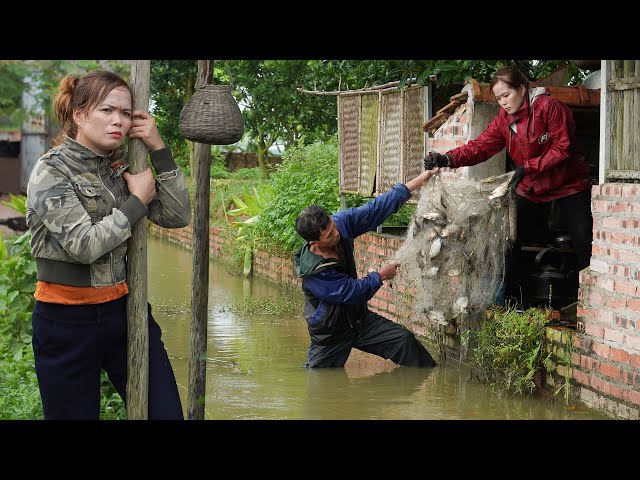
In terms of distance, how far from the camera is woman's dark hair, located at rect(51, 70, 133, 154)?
13.0ft

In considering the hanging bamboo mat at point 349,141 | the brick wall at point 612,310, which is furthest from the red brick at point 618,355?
the hanging bamboo mat at point 349,141

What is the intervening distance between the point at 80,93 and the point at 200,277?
137 cm

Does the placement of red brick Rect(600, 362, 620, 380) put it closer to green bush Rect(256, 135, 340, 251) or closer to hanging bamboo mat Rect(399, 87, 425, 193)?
hanging bamboo mat Rect(399, 87, 425, 193)

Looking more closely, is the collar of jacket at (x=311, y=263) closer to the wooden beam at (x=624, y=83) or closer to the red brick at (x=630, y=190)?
the red brick at (x=630, y=190)

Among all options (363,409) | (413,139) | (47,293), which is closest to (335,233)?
(363,409)

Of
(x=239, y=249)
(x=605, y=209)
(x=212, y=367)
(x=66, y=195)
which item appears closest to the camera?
(x=66, y=195)

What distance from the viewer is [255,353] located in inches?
368

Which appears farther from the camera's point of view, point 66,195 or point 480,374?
point 480,374

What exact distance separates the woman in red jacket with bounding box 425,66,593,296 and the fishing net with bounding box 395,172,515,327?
22cm

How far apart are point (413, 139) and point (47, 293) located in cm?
676

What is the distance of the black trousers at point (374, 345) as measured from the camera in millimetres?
8234

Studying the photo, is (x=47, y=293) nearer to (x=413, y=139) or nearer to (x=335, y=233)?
(x=335, y=233)

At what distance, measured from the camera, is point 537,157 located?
7.39m

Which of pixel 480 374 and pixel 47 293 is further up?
pixel 47 293
